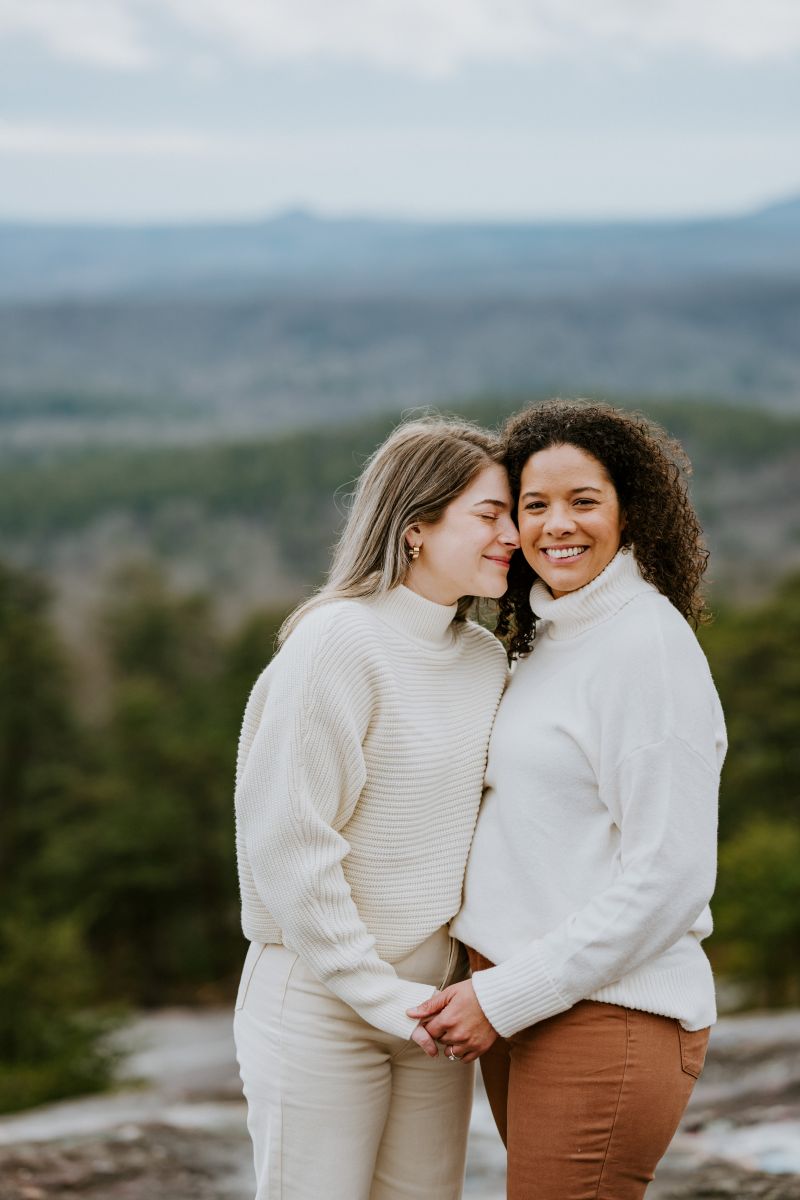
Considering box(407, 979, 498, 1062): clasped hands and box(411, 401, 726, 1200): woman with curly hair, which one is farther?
box(407, 979, 498, 1062): clasped hands

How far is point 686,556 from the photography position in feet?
10.7

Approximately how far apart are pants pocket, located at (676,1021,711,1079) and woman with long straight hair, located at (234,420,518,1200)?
1.90ft

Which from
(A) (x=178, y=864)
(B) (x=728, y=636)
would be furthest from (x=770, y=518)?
(A) (x=178, y=864)

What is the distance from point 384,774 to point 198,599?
63773 millimetres

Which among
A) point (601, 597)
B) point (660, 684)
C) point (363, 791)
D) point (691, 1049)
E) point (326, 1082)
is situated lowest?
point (326, 1082)

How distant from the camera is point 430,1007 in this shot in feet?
10.1

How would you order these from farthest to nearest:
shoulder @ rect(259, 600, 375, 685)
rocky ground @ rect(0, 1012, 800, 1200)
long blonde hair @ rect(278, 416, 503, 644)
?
1. rocky ground @ rect(0, 1012, 800, 1200)
2. long blonde hair @ rect(278, 416, 503, 644)
3. shoulder @ rect(259, 600, 375, 685)

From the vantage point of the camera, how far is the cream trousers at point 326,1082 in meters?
3.16

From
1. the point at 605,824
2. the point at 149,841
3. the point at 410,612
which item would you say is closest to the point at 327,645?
the point at 410,612

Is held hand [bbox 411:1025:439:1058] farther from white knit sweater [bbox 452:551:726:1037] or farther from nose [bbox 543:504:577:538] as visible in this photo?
nose [bbox 543:504:577:538]

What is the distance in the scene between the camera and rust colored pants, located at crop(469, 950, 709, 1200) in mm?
2934

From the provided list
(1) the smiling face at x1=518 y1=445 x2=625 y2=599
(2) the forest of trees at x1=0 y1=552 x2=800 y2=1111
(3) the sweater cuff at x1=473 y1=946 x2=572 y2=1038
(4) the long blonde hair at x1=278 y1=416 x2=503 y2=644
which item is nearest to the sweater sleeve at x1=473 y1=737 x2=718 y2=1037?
(3) the sweater cuff at x1=473 y1=946 x2=572 y2=1038

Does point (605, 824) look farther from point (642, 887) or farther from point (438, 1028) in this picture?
point (438, 1028)

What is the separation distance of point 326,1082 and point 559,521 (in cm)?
148
